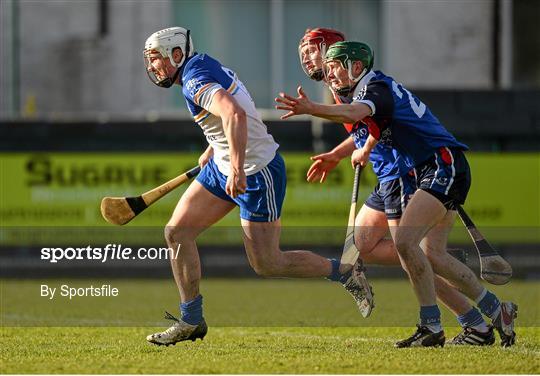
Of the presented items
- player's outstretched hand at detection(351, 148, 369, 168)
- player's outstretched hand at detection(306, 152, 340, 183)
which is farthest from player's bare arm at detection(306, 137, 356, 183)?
player's outstretched hand at detection(351, 148, 369, 168)

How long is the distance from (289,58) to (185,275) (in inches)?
493

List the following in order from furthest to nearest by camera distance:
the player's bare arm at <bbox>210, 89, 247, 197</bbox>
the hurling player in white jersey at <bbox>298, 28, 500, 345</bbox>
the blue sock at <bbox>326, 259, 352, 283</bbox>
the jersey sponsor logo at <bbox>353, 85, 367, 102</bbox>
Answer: the blue sock at <bbox>326, 259, 352, 283</bbox>
the hurling player in white jersey at <bbox>298, 28, 500, 345</bbox>
the jersey sponsor logo at <bbox>353, 85, 367, 102</bbox>
the player's bare arm at <bbox>210, 89, 247, 197</bbox>

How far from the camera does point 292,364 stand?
7.57 meters

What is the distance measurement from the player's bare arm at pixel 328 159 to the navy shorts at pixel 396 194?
0.54 metres

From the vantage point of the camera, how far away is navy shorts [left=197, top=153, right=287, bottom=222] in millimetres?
8406

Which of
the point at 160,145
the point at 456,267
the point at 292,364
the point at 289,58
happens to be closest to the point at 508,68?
the point at 289,58

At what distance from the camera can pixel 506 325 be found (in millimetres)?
8602

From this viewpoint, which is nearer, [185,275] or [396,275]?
[185,275]

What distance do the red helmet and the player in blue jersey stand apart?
507 mm

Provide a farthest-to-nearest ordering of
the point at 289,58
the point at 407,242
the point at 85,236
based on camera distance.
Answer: the point at 289,58, the point at 85,236, the point at 407,242

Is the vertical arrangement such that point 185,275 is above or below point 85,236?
above

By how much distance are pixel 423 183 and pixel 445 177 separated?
0.14 metres

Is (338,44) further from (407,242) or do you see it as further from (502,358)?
(502,358)

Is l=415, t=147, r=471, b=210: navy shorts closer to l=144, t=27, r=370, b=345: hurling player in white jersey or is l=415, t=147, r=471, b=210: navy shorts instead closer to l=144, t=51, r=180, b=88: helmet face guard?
l=144, t=27, r=370, b=345: hurling player in white jersey
